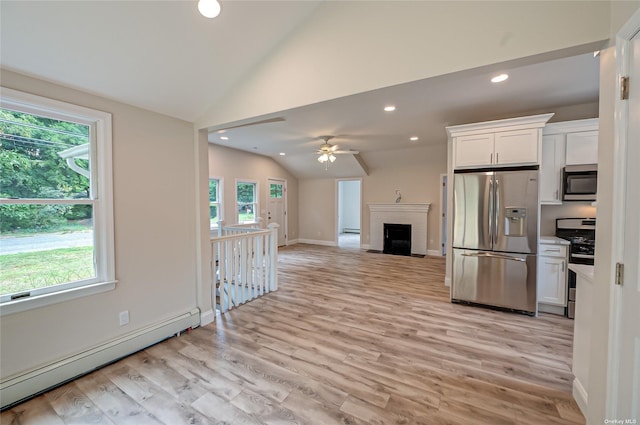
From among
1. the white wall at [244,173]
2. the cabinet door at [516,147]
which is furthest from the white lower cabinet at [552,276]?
the white wall at [244,173]

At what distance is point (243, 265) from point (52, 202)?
6.75ft

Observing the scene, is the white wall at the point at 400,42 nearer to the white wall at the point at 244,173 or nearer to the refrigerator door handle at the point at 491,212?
the refrigerator door handle at the point at 491,212

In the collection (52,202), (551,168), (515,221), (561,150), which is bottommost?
(515,221)

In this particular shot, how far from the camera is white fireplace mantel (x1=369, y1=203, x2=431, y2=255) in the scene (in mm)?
6664

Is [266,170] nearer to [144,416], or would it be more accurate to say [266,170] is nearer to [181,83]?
[181,83]

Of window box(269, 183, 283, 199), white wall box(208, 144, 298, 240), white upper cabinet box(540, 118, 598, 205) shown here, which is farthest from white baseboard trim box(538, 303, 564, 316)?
window box(269, 183, 283, 199)

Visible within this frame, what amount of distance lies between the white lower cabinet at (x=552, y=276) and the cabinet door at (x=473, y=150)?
1254mm

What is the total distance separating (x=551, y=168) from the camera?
126 inches

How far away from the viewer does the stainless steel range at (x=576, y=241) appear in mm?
2895

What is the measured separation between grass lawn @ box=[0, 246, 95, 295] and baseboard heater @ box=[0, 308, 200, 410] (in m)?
0.61

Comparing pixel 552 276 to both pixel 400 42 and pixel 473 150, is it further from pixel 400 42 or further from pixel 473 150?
pixel 400 42

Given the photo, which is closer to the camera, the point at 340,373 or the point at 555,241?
the point at 340,373

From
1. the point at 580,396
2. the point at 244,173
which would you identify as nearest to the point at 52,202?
the point at 580,396

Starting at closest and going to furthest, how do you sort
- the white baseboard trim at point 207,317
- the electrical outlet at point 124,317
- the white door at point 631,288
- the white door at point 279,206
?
the white door at point 631,288 → the electrical outlet at point 124,317 → the white baseboard trim at point 207,317 → the white door at point 279,206
